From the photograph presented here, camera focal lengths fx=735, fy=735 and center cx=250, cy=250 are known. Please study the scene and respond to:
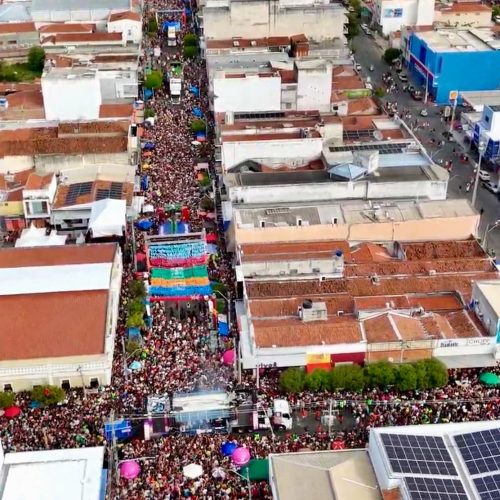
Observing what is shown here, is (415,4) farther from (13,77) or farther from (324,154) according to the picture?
(13,77)

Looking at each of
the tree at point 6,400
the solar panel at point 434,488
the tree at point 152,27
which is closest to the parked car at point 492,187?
the solar panel at point 434,488

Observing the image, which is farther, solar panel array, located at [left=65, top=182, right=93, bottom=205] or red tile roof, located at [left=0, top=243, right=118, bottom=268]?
solar panel array, located at [left=65, top=182, right=93, bottom=205]

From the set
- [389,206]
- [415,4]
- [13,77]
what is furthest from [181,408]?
[415,4]

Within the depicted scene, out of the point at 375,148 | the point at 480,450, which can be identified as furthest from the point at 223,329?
the point at 375,148

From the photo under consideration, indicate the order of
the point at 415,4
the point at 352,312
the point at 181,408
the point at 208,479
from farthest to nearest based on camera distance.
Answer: the point at 415,4, the point at 352,312, the point at 181,408, the point at 208,479

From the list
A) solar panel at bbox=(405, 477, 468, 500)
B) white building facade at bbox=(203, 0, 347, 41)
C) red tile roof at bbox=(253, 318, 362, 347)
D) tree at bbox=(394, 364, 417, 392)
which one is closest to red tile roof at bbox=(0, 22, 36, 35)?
Answer: white building facade at bbox=(203, 0, 347, 41)

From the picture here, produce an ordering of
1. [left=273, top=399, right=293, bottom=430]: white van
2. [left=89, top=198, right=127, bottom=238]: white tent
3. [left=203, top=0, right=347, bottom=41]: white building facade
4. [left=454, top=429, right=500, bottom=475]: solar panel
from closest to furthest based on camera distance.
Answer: [left=454, top=429, right=500, bottom=475]: solar panel → [left=273, top=399, right=293, bottom=430]: white van → [left=89, top=198, right=127, bottom=238]: white tent → [left=203, top=0, right=347, bottom=41]: white building facade

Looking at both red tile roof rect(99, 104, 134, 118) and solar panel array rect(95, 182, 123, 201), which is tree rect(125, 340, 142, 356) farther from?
red tile roof rect(99, 104, 134, 118)

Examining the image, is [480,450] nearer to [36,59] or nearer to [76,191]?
[76,191]
